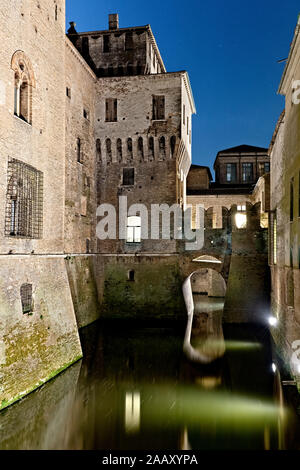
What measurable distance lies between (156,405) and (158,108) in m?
15.4

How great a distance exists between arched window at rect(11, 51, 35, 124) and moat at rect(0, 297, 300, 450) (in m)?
7.57

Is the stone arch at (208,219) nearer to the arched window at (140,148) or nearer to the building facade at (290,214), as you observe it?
the arched window at (140,148)

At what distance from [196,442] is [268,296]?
449 inches

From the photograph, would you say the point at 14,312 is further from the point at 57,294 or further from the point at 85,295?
the point at 85,295

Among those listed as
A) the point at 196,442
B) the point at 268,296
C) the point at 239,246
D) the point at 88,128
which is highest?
the point at 88,128

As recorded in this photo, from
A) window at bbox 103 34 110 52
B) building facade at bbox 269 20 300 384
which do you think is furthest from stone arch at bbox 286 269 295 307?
window at bbox 103 34 110 52

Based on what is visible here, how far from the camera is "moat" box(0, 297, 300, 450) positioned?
8016 millimetres

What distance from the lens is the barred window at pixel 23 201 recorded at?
10.1m

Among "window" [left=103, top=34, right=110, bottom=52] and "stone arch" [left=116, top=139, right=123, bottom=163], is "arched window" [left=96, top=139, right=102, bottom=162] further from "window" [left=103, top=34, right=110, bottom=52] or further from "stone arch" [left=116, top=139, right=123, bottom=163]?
"window" [left=103, top=34, right=110, bottom=52]

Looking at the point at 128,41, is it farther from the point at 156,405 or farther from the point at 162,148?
the point at 156,405

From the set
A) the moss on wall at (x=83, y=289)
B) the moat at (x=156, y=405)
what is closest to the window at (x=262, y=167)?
the moss on wall at (x=83, y=289)

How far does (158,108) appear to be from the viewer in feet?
67.8
